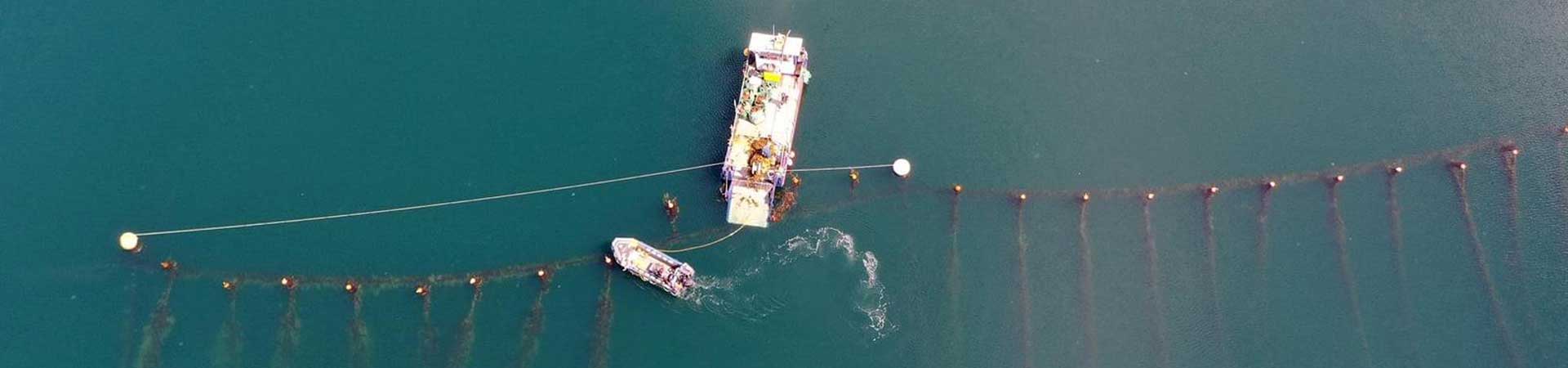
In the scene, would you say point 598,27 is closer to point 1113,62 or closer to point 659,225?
point 659,225

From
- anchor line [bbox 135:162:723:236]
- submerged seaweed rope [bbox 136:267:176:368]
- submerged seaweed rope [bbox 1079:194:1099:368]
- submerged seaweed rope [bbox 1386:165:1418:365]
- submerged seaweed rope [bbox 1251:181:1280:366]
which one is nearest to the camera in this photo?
submerged seaweed rope [bbox 136:267:176:368]

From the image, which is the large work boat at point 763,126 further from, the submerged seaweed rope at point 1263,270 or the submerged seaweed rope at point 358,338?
the submerged seaweed rope at point 1263,270

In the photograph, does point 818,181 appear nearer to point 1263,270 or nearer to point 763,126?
point 763,126

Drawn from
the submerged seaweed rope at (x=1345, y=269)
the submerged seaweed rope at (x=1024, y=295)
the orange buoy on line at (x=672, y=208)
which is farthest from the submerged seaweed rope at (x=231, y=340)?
the submerged seaweed rope at (x=1345, y=269)

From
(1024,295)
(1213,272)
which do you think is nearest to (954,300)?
(1024,295)

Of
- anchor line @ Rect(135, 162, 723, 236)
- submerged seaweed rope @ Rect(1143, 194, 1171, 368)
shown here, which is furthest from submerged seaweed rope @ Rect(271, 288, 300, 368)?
submerged seaweed rope @ Rect(1143, 194, 1171, 368)

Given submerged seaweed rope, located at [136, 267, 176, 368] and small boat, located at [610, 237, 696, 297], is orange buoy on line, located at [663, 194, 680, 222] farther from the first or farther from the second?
submerged seaweed rope, located at [136, 267, 176, 368]

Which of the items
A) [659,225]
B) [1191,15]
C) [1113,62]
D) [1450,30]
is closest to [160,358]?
[659,225]
